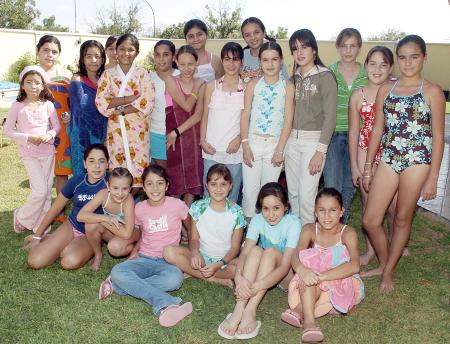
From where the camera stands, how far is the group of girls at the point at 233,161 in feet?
10.8

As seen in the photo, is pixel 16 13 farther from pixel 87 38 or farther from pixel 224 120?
pixel 224 120

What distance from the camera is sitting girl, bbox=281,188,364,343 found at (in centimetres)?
309

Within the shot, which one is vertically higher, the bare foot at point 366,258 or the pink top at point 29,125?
the pink top at point 29,125

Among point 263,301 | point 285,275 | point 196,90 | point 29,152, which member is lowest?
point 263,301

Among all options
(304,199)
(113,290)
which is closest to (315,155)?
(304,199)

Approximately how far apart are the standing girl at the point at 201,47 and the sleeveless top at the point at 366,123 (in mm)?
1505

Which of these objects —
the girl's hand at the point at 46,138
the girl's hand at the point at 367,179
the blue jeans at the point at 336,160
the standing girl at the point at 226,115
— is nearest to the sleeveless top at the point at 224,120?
the standing girl at the point at 226,115

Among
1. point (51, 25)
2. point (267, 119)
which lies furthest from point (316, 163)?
point (51, 25)

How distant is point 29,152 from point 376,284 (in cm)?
308

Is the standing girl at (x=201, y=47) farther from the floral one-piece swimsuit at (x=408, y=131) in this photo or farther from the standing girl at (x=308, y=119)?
the floral one-piece swimsuit at (x=408, y=131)

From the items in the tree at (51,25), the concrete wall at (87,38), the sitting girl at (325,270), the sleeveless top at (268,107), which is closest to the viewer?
the sitting girl at (325,270)

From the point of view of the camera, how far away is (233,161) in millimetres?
4062

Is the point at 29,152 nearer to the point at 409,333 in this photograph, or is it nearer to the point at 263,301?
the point at 263,301

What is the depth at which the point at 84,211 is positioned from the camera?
3.80 metres
